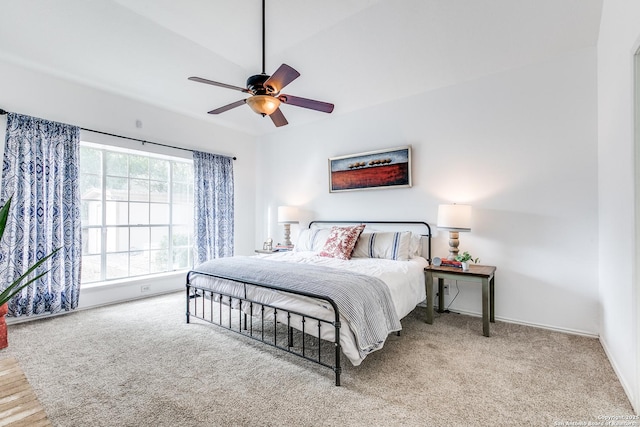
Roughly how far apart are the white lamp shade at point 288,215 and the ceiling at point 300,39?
6.63ft

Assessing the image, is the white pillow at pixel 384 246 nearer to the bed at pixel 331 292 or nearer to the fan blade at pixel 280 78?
the bed at pixel 331 292

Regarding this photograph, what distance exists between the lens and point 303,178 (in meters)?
5.34

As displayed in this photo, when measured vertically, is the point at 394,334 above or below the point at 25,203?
below

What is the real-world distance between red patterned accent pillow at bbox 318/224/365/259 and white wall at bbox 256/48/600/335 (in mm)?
709

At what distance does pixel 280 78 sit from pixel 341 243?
6.99ft

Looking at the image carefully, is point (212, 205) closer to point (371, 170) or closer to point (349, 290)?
point (371, 170)

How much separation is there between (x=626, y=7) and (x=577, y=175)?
1.54 meters

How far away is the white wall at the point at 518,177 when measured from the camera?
10.1 ft

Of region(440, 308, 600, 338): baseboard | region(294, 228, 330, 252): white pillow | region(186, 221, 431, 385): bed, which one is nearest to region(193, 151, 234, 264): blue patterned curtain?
region(186, 221, 431, 385): bed

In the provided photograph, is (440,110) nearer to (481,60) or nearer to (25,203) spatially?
(481,60)

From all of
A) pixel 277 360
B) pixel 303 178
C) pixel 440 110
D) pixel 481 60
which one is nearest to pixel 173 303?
pixel 277 360

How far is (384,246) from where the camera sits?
3816mm

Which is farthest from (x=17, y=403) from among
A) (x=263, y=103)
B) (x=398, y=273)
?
(x=398, y=273)

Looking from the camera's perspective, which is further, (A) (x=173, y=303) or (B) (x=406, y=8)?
(A) (x=173, y=303)
